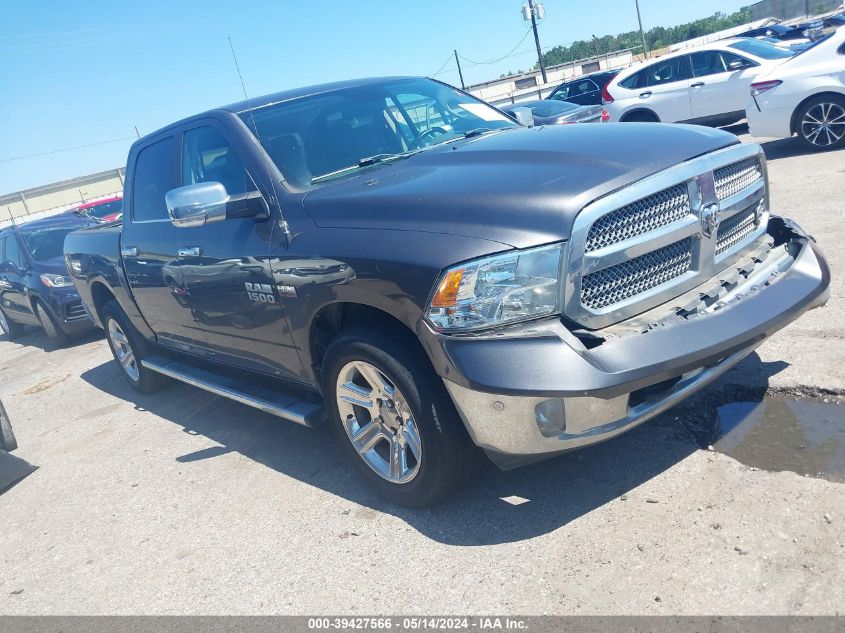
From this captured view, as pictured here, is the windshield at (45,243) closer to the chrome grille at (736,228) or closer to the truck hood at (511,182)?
the truck hood at (511,182)

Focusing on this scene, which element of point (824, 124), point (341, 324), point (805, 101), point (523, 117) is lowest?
point (824, 124)

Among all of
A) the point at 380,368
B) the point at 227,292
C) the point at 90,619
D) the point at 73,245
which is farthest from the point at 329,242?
the point at 73,245

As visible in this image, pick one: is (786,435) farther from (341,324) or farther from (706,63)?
(706,63)

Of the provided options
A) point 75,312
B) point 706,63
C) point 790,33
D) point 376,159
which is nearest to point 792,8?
point 790,33

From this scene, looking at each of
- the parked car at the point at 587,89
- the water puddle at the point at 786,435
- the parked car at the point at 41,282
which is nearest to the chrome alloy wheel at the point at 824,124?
the water puddle at the point at 786,435

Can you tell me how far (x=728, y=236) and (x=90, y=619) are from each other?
10.9ft

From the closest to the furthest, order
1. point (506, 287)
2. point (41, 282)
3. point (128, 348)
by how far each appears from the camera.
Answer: point (506, 287) → point (128, 348) → point (41, 282)

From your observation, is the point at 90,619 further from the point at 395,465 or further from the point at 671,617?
the point at 671,617

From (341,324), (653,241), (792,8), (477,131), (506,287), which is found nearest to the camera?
(506,287)

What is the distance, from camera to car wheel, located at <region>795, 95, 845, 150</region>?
8930mm

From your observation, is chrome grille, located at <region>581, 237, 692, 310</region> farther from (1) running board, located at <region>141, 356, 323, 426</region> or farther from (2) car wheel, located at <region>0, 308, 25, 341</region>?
(2) car wheel, located at <region>0, 308, 25, 341</region>

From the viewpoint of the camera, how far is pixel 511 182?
2.86 metres

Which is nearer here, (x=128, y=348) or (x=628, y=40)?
(x=128, y=348)

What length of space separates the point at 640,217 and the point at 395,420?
1364 mm
